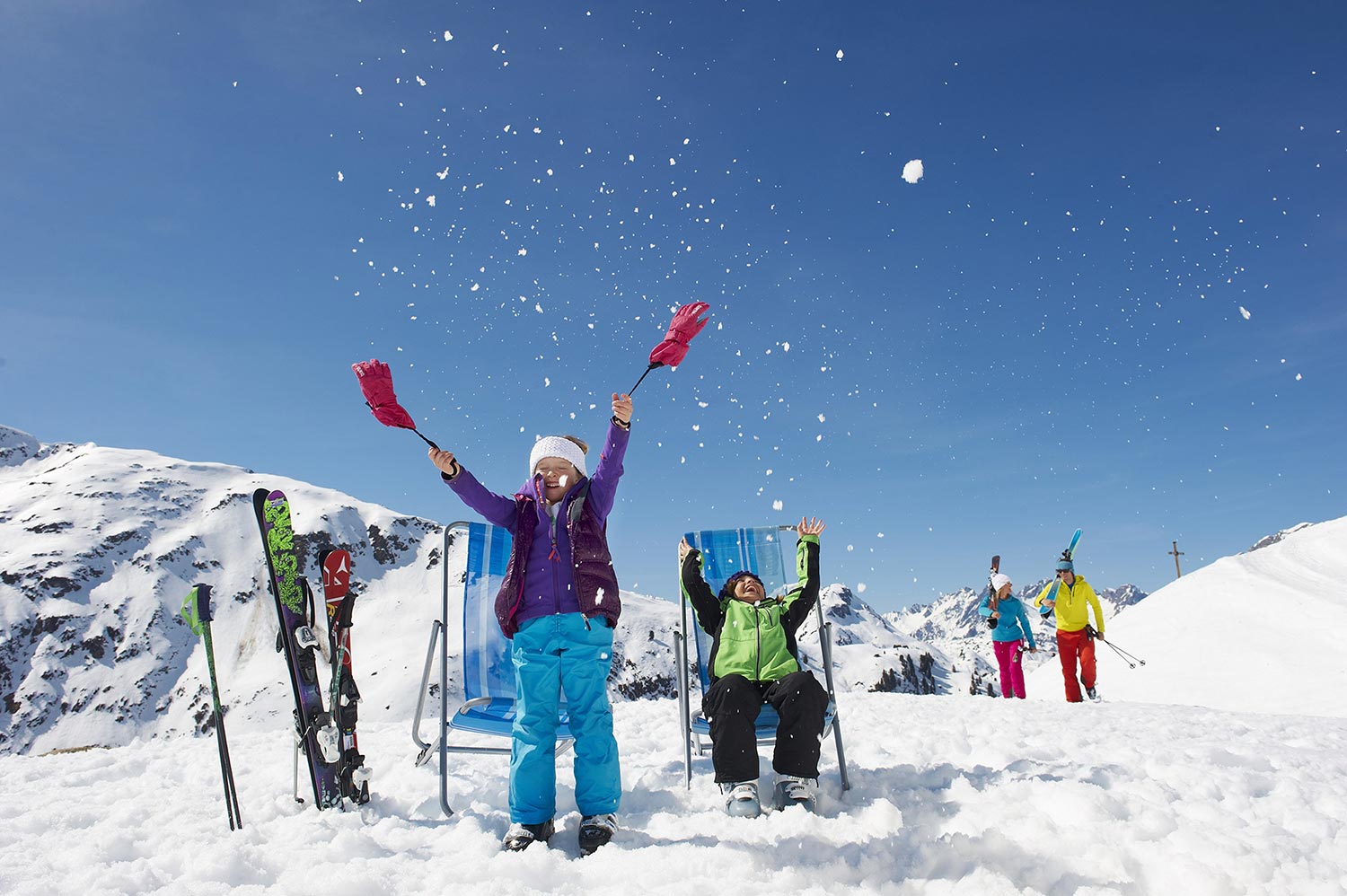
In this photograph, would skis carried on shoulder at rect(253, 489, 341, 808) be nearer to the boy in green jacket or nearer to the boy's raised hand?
the boy in green jacket

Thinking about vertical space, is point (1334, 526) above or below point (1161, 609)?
above

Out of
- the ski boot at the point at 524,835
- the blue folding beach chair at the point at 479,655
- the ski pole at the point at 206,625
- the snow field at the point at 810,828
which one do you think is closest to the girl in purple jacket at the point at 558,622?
the ski boot at the point at 524,835

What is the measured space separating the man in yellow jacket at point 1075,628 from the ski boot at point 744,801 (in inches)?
275

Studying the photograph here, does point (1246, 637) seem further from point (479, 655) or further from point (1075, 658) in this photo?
point (479, 655)

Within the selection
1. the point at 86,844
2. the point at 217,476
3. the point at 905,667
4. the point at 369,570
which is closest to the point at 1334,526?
the point at 86,844

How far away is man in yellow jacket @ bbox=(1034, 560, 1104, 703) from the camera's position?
9.18m

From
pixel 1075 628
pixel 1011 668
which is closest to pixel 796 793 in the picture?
pixel 1075 628

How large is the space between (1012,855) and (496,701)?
10.9ft

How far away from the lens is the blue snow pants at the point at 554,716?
3500 mm

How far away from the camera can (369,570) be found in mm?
148250

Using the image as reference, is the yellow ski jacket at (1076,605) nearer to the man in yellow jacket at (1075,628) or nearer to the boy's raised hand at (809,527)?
the man in yellow jacket at (1075,628)

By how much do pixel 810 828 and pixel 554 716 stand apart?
141 centimetres

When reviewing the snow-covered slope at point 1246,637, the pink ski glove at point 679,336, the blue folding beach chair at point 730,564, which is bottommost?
the snow-covered slope at point 1246,637

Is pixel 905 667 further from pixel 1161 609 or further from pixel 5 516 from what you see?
pixel 5 516
